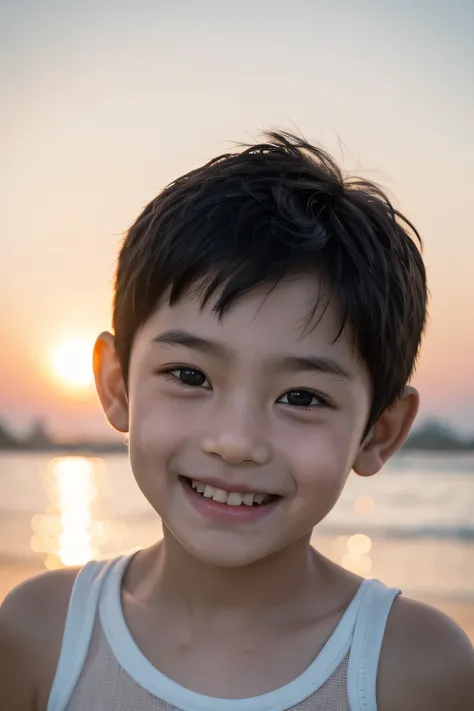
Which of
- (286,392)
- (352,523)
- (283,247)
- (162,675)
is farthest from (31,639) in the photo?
(352,523)

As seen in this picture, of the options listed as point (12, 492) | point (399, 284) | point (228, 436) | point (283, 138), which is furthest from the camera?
point (12, 492)

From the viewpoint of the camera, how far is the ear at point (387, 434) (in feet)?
7.09

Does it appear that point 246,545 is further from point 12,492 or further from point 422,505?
point 12,492

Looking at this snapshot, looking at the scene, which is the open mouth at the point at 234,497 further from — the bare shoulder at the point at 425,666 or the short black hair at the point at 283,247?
the bare shoulder at the point at 425,666

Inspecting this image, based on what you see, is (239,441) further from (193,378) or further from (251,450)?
(193,378)

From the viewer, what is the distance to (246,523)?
1.92m

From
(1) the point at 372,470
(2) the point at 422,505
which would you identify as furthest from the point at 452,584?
(1) the point at 372,470

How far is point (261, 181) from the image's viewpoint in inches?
81.4

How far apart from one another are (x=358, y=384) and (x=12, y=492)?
701 cm

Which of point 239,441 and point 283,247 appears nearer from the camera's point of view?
point 239,441

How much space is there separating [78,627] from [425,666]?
31.0 inches

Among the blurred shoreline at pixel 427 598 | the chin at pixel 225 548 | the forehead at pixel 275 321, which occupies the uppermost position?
the forehead at pixel 275 321

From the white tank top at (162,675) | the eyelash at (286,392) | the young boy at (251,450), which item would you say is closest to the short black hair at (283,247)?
the young boy at (251,450)

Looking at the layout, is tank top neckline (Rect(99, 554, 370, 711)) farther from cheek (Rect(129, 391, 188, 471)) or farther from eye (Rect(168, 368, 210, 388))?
eye (Rect(168, 368, 210, 388))
